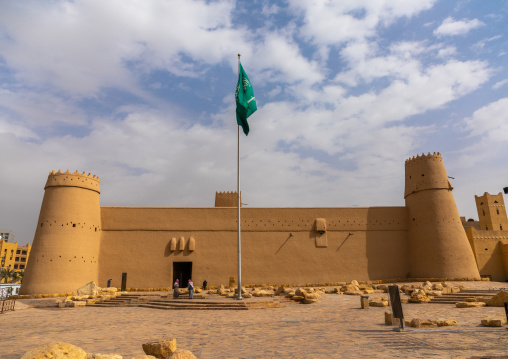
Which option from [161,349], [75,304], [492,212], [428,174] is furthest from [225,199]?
[492,212]

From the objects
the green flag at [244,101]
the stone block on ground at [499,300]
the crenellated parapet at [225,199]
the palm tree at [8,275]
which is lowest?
the stone block on ground at [499,300]

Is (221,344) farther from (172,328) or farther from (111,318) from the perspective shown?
(111,318)

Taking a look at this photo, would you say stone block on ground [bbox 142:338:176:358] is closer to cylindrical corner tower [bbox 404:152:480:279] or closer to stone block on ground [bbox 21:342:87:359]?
stone block on ground [bbox 21:342:87:359]

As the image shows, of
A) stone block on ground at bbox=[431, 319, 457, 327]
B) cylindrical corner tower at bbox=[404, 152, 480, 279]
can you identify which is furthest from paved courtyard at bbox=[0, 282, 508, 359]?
cylindrical corner tower at bbox=[404, 152, 480, 279]

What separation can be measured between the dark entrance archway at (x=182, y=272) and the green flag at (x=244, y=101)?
1350cm

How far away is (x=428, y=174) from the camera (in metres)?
27.0

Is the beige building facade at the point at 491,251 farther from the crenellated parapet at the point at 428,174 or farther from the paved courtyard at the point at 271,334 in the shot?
the paved courtyard at the point at 271,334

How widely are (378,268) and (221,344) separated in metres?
21.8

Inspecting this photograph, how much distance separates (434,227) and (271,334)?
22.1m

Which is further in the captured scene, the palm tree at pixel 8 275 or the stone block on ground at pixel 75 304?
the palm tree at pixel 8 275

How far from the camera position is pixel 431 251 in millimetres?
25422

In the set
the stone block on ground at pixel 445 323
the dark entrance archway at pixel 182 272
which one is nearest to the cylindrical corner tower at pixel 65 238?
the dark entrance archway at pixel 182 272

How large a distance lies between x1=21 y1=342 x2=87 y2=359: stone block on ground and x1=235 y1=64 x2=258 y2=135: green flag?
44.0ft

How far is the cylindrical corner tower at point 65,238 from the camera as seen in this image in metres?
22.0
